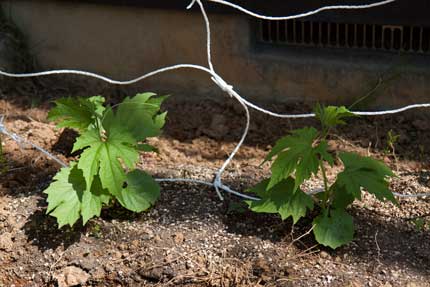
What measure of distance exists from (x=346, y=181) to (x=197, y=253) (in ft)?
1.78

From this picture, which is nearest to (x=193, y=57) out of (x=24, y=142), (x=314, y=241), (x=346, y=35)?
(x=346, y=35)

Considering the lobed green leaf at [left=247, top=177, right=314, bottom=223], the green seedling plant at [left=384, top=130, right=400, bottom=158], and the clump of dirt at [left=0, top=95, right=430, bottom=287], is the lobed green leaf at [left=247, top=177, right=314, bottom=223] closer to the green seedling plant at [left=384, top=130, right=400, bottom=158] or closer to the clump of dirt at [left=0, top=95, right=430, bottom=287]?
the clump of dirt at [left=0, top=95, right=430, bottom=287]

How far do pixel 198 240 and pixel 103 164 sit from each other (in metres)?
0.42

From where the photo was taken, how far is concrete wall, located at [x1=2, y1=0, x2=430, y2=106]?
3598 millimetres

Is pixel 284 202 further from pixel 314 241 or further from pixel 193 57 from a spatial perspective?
pixel 193 57

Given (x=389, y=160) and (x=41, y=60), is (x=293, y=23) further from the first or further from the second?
(x=41, y=60)

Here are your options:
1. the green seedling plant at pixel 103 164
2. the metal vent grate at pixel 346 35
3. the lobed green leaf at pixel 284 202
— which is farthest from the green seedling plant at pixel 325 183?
the metal vent grate at pixel 346 35

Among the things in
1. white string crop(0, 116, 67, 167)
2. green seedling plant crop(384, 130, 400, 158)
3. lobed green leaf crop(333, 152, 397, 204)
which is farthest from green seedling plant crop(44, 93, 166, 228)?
green seedling plant crop(384, 130, 400, 158)

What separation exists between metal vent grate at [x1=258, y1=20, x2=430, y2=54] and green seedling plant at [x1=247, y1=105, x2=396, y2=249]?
919mm

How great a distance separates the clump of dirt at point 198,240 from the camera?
2736 millimetres

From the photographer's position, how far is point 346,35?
11.9 feet

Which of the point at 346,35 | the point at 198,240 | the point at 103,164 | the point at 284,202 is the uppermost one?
the point at 346,35

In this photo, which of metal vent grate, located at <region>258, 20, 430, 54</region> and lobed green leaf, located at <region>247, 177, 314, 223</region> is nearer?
lobed green leaf, located at <region>247, 177, 314, 223</region>

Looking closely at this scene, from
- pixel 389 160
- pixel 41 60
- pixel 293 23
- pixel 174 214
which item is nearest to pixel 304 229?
pixel 174 214
